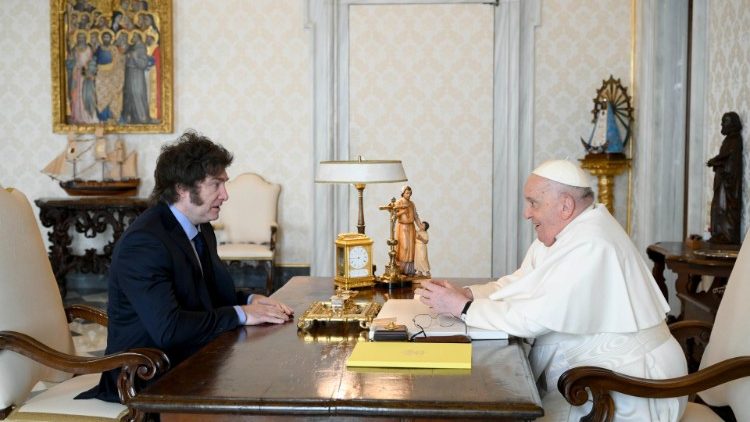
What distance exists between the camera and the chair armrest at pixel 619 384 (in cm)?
274

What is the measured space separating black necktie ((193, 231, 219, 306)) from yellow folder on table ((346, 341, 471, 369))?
1.03 m

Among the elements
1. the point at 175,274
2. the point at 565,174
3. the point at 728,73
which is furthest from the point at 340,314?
the point at 728,73

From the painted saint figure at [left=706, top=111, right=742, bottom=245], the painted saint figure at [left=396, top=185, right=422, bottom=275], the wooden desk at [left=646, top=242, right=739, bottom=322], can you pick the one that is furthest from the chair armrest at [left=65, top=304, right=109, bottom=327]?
the painted saint figure at [left=706, top=111, right=742, bottom=245]

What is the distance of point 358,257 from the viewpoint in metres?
4.21

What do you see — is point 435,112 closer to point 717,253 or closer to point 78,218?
point 78,218

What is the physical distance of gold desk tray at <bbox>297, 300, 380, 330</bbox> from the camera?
10.7 feet

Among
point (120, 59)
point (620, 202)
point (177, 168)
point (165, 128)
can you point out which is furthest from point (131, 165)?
point (177, 168)

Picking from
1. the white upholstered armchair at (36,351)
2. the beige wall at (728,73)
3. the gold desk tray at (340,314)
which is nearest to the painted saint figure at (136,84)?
the beige wall at (728,73)

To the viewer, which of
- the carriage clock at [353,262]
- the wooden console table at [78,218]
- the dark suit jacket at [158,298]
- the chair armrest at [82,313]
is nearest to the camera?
the dark suit jacket at [158,298]

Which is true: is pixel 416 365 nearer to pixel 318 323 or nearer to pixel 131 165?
pixel 318 323

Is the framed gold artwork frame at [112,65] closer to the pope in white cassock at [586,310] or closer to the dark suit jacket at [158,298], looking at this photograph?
the dark suit jacket at [158,298]

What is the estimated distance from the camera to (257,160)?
9102 mm

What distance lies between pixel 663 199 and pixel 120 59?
562 centimetres

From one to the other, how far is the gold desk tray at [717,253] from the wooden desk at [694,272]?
22 mm
